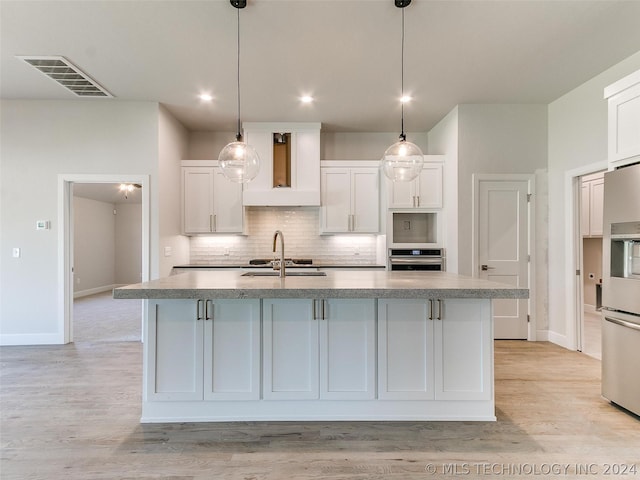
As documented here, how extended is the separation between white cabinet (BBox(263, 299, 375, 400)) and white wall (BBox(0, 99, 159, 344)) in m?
2.59

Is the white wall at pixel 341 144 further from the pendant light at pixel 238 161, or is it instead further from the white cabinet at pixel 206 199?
the pendant light at pixel 238 161

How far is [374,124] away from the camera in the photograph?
507cm

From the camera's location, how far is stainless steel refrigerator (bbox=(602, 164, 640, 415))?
2422 mm

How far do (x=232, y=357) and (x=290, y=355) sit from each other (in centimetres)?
39

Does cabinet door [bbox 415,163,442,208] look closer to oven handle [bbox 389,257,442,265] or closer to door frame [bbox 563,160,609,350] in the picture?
oven handle [bbox 389,257,442,265]

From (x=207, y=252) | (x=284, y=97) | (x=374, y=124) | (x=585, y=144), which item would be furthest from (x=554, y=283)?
(x=207, y=252)

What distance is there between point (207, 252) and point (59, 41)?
307 centimetres

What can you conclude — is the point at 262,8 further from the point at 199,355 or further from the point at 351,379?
the point at 351,379

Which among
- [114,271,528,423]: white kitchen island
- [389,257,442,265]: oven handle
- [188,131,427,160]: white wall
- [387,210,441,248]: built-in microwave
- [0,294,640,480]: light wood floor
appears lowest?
[0,294,640,480]: light wood floor

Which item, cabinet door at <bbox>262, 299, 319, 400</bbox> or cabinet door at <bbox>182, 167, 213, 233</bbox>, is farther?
cabinet door at <bbox>182, 167, 213, 233</bbox>

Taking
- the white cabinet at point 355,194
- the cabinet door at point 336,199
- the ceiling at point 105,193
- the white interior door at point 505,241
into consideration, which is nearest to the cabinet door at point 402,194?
the white cabinet at point 355,194

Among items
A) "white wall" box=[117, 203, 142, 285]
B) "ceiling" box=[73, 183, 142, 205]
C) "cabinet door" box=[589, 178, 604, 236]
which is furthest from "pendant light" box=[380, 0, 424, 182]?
"white wall" box=[117, 203, 142, 285]

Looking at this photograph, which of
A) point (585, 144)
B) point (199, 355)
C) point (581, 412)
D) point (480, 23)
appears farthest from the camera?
point (585, 144)

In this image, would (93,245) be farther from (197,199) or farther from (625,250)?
(625,250)
